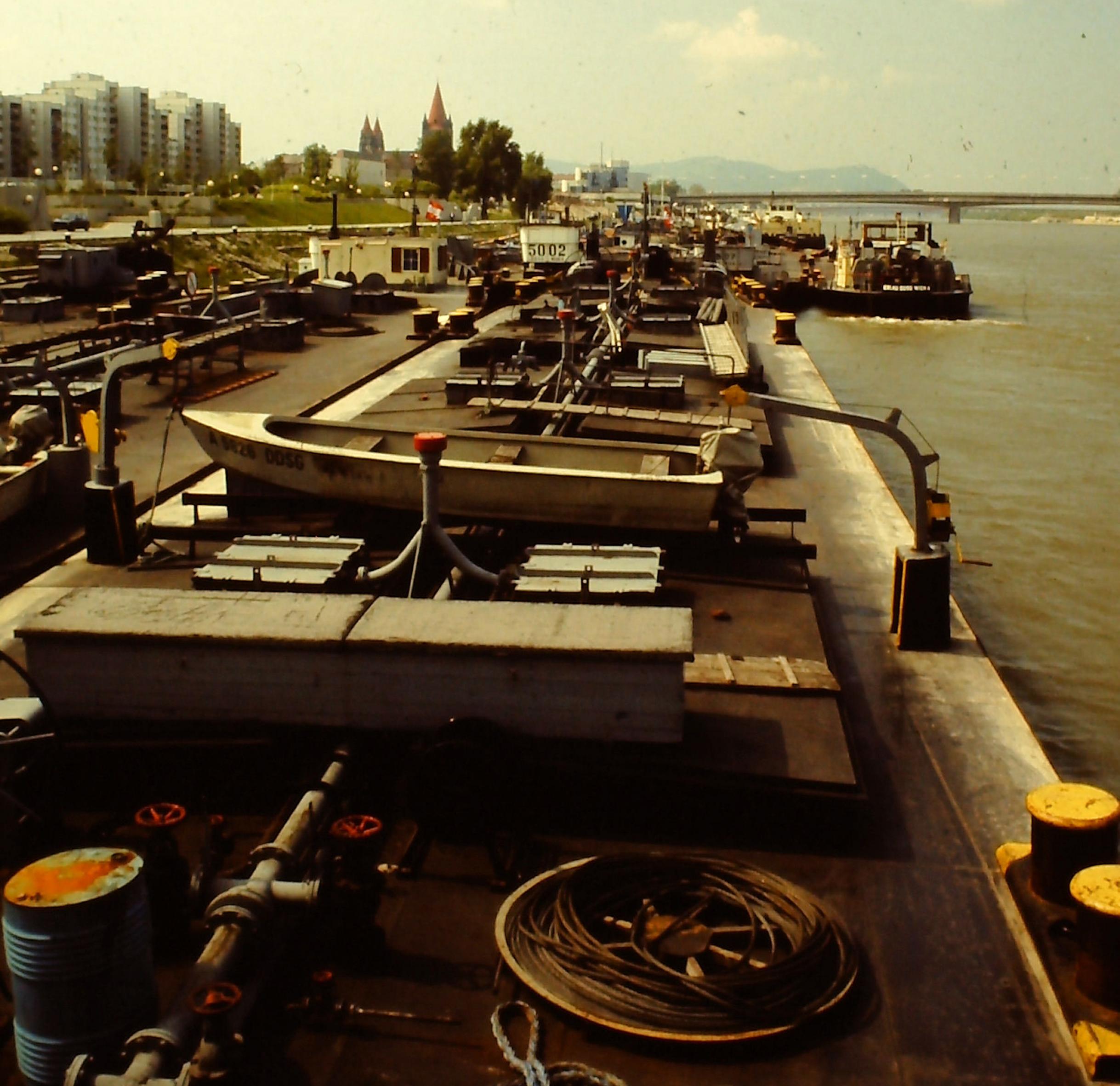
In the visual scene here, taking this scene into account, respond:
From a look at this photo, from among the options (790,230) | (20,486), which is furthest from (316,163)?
(20,486)

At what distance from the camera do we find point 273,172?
498ft

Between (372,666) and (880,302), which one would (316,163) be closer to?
(880,302)

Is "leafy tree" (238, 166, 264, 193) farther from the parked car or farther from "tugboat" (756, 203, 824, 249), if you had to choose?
"tugboat" (756, 203, 824, 249)

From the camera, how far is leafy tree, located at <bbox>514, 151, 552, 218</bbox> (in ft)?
474

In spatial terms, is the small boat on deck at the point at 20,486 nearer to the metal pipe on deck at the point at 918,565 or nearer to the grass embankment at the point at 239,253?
the metal pipe on deck at the point at 918,565

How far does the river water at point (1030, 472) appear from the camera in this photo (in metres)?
16.1

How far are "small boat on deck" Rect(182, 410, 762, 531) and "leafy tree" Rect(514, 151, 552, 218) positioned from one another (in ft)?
417

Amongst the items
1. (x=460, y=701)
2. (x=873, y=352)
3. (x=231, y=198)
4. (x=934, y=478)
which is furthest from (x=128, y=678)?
(x=231, y=198)

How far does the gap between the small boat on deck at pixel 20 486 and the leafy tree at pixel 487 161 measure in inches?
4873

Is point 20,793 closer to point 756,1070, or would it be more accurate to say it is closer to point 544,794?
point 544,794

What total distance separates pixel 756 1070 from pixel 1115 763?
9.29m

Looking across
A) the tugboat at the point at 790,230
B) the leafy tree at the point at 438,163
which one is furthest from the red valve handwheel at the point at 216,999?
the leafy tree at the point at 438,163

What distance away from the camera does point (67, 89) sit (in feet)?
627

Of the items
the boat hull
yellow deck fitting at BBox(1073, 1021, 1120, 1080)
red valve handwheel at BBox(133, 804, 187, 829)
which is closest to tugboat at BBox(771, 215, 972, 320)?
the boat hull
